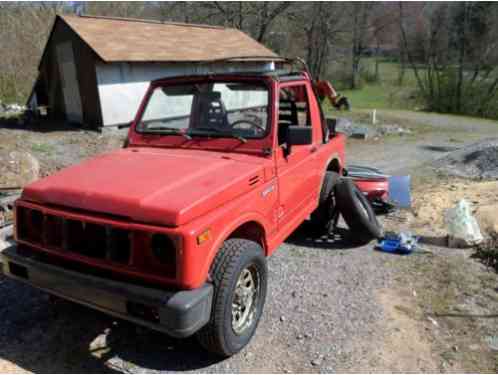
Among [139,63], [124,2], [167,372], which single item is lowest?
[167,372]

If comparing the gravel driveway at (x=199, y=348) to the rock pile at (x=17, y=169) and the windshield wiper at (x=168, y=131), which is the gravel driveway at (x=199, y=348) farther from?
the rock pile at (x=17, y=169)

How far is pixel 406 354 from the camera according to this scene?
3203 mm

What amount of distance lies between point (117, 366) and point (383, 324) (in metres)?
2.21

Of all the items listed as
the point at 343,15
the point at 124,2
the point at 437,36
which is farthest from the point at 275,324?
the point at 343,15

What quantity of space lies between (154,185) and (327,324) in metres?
1.93

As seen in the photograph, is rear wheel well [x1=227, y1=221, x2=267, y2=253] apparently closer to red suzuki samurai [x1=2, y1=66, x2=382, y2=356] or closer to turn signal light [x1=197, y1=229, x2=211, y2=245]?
red suzuki samurai [x1=2, y1=66, x2=382, y2=356]

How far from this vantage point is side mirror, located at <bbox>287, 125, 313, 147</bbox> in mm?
3615

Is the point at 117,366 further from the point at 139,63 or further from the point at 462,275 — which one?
the point at 139,63

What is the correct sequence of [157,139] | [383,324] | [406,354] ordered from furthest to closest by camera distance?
[157,139] → [383,324] → [406,354]

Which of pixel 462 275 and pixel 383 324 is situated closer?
pixel 383 324

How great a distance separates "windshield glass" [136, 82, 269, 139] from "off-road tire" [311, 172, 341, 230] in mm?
1479

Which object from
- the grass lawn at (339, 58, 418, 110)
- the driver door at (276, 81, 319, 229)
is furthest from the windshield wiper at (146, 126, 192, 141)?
the grass lawn at (339, 58, 418, 110)

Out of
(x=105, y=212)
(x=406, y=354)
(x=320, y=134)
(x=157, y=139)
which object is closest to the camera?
(x=105, y=212)

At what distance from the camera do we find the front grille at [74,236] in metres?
2.69
